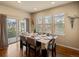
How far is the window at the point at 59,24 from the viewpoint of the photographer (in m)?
2.00

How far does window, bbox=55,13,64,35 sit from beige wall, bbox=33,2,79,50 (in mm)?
72

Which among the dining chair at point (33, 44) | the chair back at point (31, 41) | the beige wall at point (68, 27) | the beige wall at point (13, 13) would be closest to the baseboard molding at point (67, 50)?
the beige wall at point (68, 27)

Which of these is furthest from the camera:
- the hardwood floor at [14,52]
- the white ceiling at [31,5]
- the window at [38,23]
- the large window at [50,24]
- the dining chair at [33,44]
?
the dining chair at [33,44]

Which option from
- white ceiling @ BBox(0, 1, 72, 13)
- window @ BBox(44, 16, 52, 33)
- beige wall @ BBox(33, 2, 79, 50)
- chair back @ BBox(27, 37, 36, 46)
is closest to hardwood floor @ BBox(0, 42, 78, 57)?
beige wall @ BBox(33, 2, 79, 50)

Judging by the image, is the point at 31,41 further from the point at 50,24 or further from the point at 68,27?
the point at 68,27

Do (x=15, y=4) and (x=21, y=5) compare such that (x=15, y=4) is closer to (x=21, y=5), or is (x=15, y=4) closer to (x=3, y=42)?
(x=21, y=5)

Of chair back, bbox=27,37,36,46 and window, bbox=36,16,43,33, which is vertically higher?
window, bbox=36,16,43,33

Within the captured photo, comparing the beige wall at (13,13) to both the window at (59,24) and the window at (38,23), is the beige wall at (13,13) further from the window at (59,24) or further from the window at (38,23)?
the window at (59,24)

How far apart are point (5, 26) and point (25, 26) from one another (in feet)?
1.43

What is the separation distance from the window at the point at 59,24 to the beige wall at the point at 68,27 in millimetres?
72

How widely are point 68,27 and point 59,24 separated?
0.73 feet

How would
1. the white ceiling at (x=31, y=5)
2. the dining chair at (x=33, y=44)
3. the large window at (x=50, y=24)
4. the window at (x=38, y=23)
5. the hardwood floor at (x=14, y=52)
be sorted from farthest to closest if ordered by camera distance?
the dining chair at (x=33, y=44) → the window at (x=38, y=23) → the large window at (x=50, y=24) → the hardwood floor at (x=14, y=52) → the white ceiling at (x=31, y=5)

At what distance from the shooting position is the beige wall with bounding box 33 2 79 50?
197 cm

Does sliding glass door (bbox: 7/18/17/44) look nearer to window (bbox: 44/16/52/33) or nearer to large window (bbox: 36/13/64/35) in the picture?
large window (bbox: 36/13/64/35)
